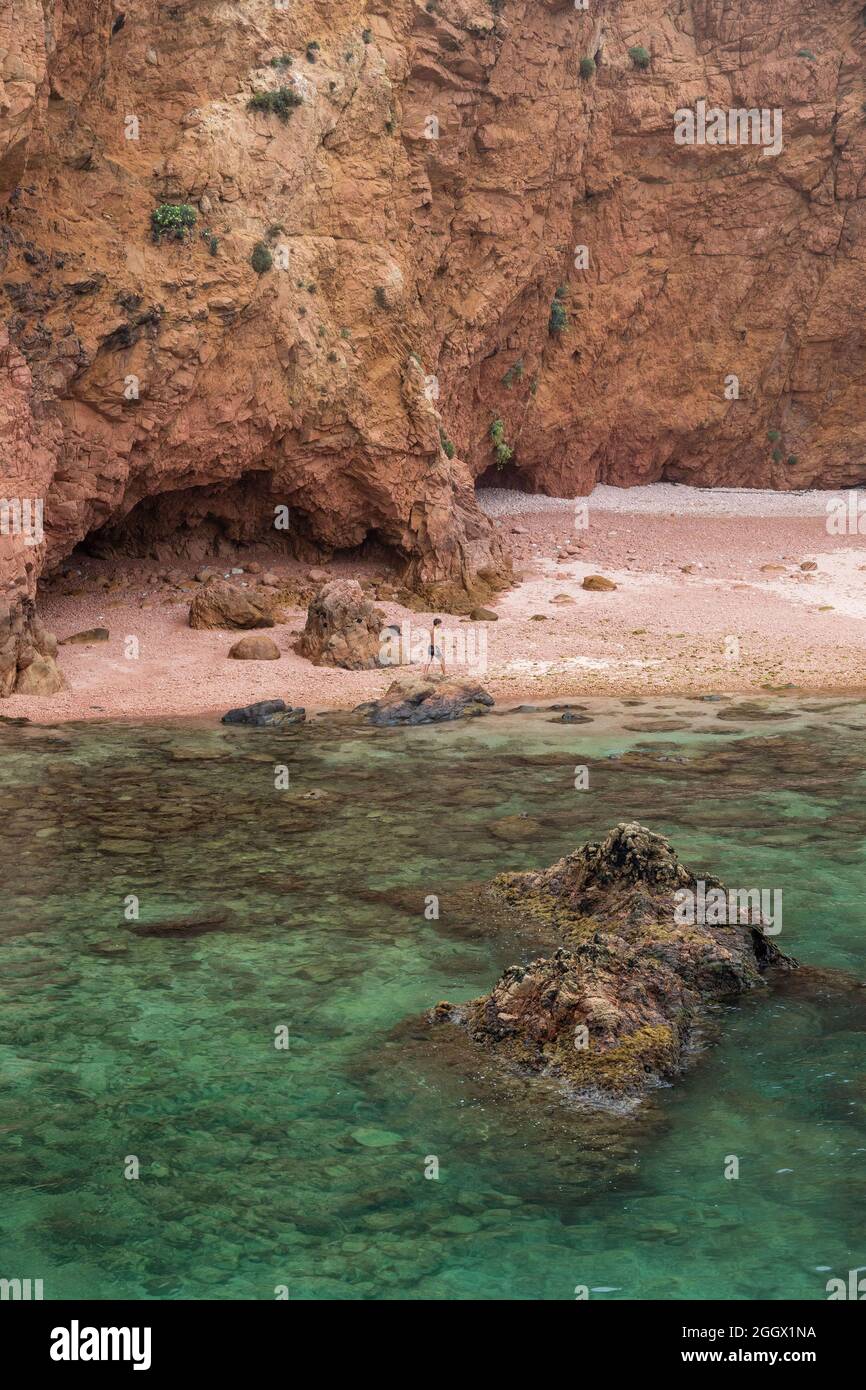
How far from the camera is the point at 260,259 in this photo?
2689 centimetres

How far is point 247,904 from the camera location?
1345 centimetres

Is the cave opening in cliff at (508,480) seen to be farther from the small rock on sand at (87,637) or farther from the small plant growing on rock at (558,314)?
the small rock on sand at (87,637)

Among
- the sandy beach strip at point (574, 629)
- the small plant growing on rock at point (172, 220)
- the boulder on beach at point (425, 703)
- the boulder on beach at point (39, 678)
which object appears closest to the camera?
the boulder on beach at point (425, 703)

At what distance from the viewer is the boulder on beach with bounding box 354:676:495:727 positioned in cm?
2214

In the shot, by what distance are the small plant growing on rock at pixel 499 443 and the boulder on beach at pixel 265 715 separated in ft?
51.6

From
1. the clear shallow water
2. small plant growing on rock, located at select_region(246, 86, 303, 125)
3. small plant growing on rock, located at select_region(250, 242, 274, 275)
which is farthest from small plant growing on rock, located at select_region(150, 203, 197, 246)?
the clear shallow water

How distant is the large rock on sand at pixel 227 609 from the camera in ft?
87.1

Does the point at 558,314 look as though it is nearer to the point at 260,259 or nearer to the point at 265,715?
the point at 260,259

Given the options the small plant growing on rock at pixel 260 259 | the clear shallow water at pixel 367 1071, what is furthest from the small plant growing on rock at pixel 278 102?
the clear shallow water at pixel 367 1071

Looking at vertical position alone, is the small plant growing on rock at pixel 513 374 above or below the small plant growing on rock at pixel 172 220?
below

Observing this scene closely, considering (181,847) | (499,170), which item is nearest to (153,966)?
(181,847)

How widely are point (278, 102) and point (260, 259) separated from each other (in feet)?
11.3

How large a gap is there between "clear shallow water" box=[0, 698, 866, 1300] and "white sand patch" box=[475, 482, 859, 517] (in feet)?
67.8
